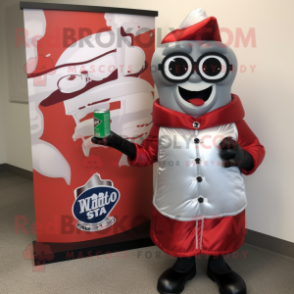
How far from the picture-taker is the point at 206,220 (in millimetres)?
1374

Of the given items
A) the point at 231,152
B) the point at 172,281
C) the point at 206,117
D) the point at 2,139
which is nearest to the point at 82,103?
the point at 206,117

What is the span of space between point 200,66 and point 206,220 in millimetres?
656

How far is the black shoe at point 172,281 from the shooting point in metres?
1.41

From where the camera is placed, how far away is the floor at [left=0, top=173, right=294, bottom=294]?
146 cm

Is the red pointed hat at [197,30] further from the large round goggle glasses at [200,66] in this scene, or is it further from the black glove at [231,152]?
the black glove at [231,152]

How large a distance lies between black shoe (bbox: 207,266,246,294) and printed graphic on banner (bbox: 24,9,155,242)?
24.0 inches

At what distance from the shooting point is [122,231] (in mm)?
1800

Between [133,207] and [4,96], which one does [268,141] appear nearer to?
[133,207]

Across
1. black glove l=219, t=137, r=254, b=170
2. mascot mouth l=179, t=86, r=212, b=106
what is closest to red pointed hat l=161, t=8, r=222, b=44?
mascot mouth l=179, t=86, r=212, b=106

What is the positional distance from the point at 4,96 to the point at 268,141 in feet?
8.34

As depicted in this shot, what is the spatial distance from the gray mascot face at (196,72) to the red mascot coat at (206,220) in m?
0.05

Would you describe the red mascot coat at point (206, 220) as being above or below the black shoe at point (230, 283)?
above

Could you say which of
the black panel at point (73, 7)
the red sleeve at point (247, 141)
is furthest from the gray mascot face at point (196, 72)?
the black panel at point (73, 7)

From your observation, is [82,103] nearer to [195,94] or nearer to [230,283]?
[195,94]
